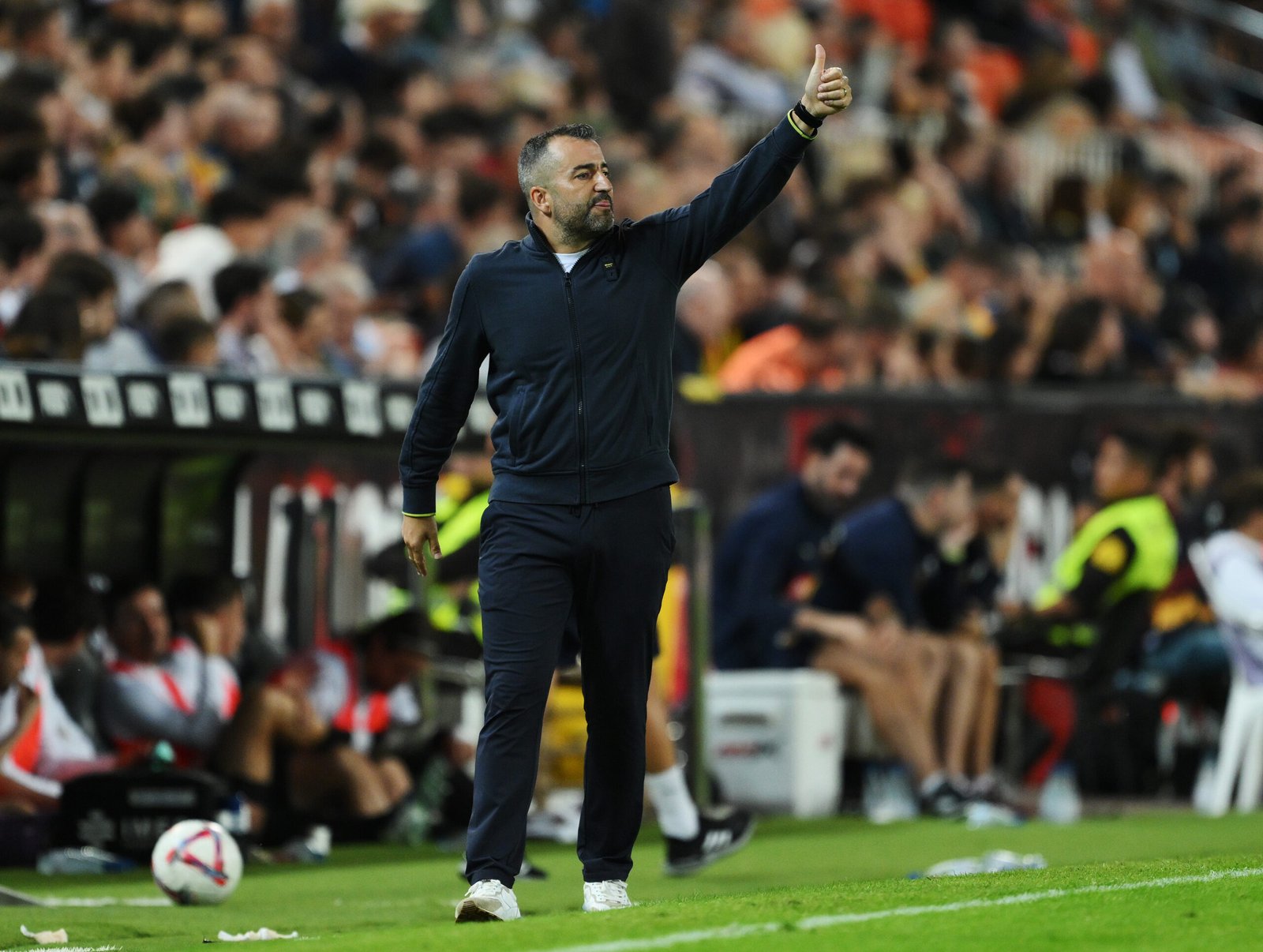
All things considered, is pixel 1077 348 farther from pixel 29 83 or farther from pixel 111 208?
pixel 29 83

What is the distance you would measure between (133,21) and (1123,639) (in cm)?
768

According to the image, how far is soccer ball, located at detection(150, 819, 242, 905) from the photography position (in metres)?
8.41

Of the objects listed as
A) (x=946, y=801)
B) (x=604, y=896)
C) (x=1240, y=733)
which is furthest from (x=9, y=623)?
(x=1240, y=733)

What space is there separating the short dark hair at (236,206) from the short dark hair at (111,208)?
26.7 inches

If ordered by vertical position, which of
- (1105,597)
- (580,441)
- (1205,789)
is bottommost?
(1205,789)

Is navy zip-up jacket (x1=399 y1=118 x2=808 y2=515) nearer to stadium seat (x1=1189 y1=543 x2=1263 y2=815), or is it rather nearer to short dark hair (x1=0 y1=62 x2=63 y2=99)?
short dark hair (x1=0 y1=62 x2=63 y2=99)

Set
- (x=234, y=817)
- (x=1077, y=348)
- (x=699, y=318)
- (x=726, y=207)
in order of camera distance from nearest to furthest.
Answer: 1. (x=726, y=207)
2. (x=234, y=817)
3. (x=699, y=318)
4. (x=1077, y=348)

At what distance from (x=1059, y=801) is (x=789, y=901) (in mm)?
6798

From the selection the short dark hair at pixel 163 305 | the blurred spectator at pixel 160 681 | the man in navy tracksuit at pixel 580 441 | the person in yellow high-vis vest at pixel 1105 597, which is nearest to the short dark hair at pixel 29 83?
the short dark hair at pixel 163 305

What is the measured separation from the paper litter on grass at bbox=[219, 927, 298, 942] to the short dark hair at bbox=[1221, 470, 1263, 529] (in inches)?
299

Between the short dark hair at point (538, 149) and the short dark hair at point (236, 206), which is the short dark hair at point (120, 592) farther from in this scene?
the short dark hair at point (538, 149)

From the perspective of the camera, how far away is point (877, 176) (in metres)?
19.7

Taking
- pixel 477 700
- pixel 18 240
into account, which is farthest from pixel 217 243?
pixel 477 700

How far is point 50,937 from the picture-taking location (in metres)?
7.10
